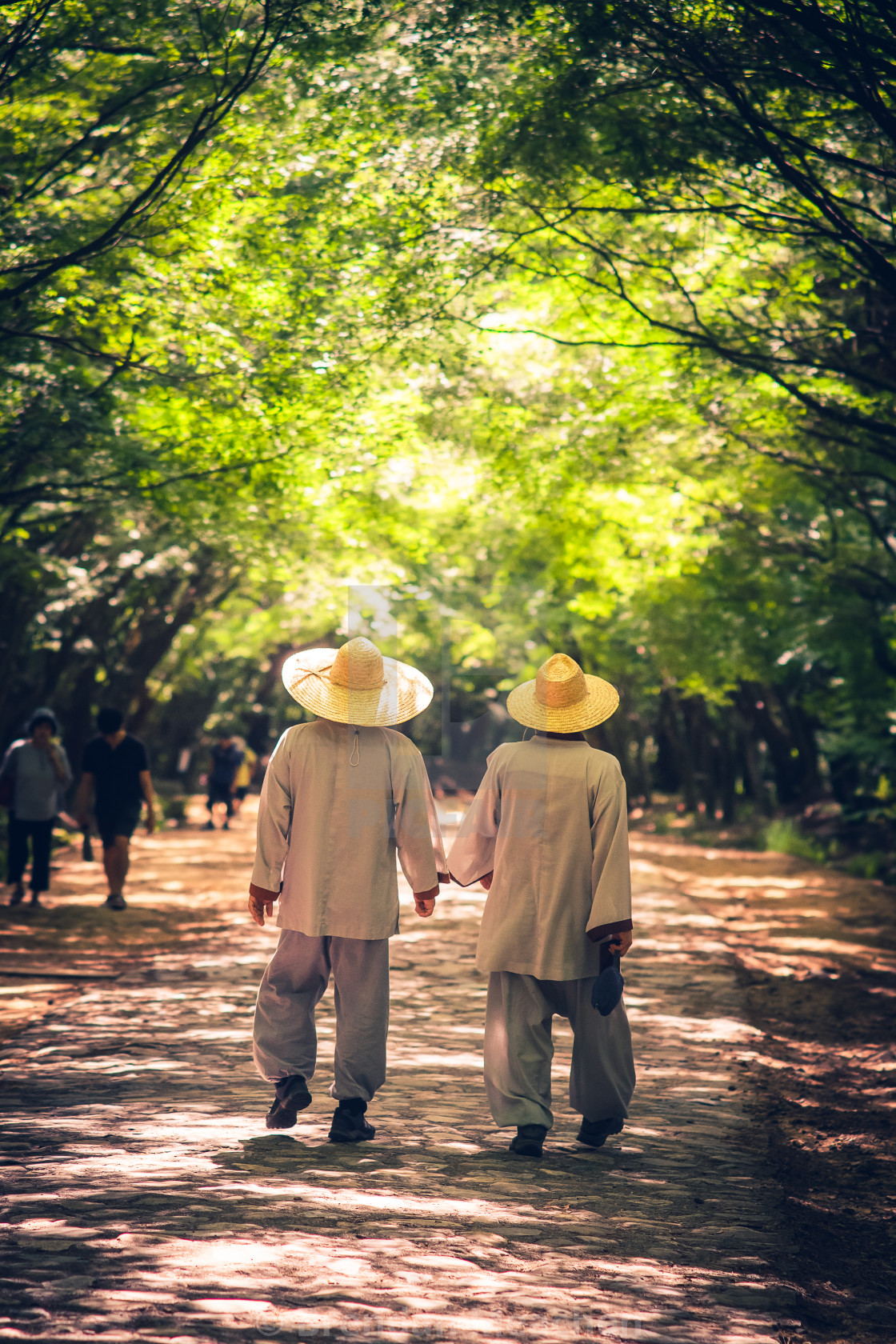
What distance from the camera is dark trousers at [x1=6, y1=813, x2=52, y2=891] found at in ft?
41.3

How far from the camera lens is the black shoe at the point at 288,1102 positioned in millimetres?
5441

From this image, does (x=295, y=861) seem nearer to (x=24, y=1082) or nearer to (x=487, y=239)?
(x=24, y=1082)

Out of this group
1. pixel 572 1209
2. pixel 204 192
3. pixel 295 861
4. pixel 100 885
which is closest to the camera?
pixel 572 1209

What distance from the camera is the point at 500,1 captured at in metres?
8.27

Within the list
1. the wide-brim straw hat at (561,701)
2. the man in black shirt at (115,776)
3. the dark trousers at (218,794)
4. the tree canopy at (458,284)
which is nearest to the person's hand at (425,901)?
the wide-brim straw hat at (561,701)

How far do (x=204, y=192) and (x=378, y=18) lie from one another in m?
1.99

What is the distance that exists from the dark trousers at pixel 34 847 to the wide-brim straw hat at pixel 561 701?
8191 millimetres

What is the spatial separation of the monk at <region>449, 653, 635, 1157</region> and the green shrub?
57.4ft

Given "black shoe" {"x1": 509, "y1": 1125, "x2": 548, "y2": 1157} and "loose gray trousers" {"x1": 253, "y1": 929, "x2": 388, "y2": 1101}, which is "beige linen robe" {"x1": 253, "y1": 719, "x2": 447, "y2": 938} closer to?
"loose gray trousers" {"x1": 253, "y1": 929, "x2": 388, "y2": 1101}

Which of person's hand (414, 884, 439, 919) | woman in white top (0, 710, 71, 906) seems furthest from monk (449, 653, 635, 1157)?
woman in white top (0, 710, 71, 906)

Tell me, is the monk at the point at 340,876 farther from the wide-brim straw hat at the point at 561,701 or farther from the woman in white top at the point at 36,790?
the woman in white top at the point at 36,790

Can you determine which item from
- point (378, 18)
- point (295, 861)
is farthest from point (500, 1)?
point (295, 861)

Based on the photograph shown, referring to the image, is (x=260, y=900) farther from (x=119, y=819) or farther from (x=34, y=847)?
(x=34, y=847)

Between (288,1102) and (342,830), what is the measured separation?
1.25 meters
